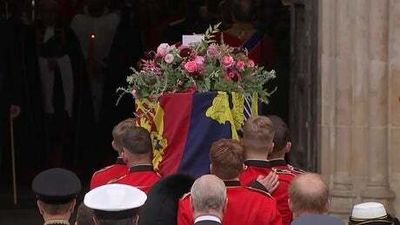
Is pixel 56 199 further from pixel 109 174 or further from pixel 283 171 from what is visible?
pixel 109 174

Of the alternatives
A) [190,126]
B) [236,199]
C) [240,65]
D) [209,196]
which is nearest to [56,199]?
[209,196]

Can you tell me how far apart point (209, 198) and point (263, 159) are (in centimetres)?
105

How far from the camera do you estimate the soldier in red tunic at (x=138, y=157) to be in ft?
24.1

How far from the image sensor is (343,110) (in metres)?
9.84

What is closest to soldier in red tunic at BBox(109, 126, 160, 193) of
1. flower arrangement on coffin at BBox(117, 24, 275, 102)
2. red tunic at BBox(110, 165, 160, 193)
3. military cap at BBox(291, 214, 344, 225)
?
red tunic at BBox(110, 165, 160, 193)

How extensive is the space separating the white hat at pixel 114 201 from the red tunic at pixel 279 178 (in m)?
1.40

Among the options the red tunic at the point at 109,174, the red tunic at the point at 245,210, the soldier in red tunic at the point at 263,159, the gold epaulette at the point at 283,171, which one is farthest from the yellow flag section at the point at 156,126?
the red tunic at the point at 245,210

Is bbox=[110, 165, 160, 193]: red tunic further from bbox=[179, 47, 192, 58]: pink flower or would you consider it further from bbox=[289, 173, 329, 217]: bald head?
bbox=[289, 173, 329, 217]: bald head

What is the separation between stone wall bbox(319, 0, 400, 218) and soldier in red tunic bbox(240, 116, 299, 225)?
8.55 ft

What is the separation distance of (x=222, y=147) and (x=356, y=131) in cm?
321

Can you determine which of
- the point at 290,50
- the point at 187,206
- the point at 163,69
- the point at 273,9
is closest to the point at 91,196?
the point at 187,206

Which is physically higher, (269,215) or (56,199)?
(56,199)

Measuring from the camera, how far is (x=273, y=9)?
12.7m

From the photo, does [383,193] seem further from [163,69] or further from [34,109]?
[34,109]
